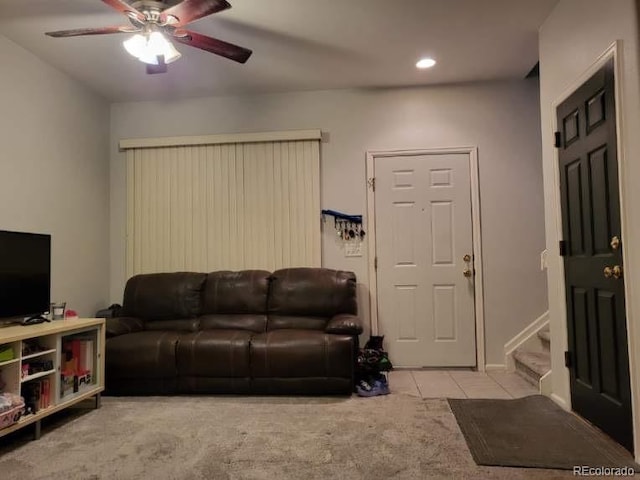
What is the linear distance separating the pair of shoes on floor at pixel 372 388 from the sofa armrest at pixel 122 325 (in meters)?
1.89

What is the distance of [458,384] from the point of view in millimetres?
3340

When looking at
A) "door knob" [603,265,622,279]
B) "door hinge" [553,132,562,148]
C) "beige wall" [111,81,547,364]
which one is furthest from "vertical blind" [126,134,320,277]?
"door knob" [603,265,622,279]

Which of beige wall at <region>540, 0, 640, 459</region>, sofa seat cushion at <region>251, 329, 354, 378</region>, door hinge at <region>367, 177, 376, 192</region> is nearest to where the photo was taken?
beige wall at <region>540, 0, 640, 459</region>

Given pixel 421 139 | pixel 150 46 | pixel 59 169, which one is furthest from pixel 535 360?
pixel 59 169

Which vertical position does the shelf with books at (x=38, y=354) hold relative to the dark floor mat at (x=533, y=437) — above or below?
above

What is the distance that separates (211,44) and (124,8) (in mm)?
499

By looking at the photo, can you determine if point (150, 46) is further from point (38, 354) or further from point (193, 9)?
point (38, 354)

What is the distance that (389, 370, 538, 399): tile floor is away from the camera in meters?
3.08

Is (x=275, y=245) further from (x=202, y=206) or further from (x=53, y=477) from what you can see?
(x=53, y=477)

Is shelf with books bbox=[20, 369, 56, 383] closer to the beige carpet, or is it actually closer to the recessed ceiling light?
the beige carpet

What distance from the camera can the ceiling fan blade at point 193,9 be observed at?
2.10 m

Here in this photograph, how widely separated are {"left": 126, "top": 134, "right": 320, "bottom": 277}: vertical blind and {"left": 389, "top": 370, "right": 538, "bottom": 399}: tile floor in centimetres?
129

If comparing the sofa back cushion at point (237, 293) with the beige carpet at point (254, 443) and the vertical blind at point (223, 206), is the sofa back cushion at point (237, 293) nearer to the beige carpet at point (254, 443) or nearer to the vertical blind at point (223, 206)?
the vertical blind at point (223, 206)

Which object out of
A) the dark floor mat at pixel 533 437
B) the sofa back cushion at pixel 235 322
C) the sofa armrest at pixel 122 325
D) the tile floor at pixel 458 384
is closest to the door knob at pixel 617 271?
the dark floor mat at pixel 533 437
